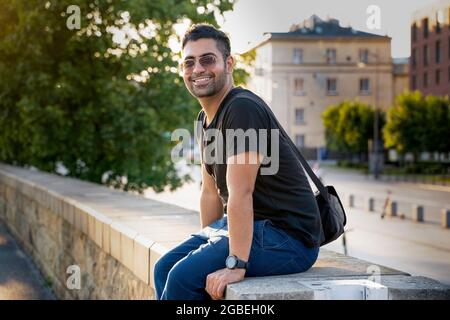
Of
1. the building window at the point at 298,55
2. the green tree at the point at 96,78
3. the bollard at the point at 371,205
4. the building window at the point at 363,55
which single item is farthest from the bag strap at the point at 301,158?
the building window at the point at 298,55

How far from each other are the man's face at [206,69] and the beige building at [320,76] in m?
48.4

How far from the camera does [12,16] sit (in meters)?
14.8

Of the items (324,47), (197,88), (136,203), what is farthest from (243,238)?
(324,47)

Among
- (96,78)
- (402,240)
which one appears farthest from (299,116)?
(96,78)

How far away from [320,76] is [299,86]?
270 cm

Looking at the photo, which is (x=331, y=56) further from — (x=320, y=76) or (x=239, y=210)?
(x=239, y=210)

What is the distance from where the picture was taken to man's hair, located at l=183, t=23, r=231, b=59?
11.3 feet

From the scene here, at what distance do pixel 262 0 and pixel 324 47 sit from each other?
188 feet

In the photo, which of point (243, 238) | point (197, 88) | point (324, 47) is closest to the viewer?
point (243, 238)

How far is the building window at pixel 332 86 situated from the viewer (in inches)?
2879

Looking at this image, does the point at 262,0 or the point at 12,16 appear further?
the point at 12,16

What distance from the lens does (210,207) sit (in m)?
3.74
